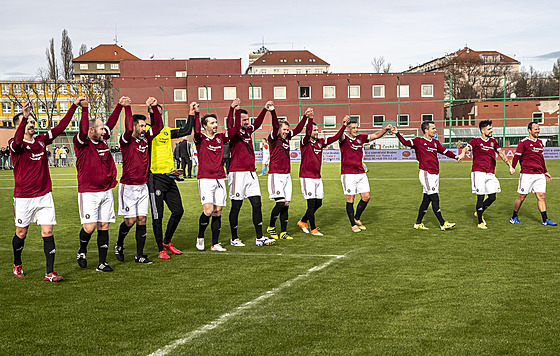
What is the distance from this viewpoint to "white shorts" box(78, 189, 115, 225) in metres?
7.10

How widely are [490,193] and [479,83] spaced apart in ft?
286

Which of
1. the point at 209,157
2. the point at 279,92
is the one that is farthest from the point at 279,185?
the point at 279,92

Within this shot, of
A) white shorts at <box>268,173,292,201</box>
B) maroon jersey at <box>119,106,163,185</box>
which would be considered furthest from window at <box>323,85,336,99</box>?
maroon jersey at <box>119,106,163,185</box>

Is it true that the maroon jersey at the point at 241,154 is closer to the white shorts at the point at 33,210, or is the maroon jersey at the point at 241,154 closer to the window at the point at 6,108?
the white shorts at the point at 33,210

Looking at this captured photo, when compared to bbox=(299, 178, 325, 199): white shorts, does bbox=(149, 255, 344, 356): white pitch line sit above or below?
below

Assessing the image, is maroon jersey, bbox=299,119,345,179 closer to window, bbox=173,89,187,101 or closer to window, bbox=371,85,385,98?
window, bbox=371,85,385,98

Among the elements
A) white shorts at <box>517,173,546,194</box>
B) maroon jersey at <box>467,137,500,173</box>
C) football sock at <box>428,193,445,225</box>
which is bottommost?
football sock at <box>428,193,445,225</box>

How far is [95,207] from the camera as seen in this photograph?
7137mm

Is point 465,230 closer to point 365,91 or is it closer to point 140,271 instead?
point 140,271

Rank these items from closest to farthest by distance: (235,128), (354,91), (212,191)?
1. (212,191)
2. (235,128)
3. (354,91)

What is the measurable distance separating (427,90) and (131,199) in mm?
51970

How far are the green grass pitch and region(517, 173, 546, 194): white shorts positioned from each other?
1.01m

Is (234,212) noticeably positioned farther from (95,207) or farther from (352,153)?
(352,153)

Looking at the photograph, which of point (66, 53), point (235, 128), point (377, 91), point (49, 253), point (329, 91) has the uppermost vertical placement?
point (66, 53)
